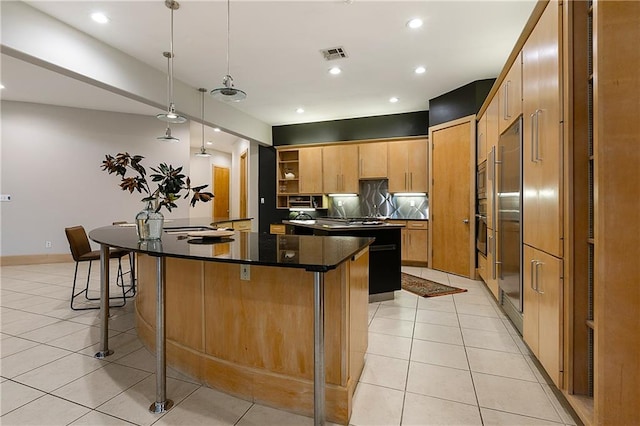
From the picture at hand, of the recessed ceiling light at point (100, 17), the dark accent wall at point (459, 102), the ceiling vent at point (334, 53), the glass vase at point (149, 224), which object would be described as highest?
the ceiling vent at point (334, 53)

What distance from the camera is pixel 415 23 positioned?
3070mm

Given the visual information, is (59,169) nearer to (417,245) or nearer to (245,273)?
(245,273)

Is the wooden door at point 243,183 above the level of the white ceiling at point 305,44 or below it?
below

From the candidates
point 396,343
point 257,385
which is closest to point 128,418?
point 257,385

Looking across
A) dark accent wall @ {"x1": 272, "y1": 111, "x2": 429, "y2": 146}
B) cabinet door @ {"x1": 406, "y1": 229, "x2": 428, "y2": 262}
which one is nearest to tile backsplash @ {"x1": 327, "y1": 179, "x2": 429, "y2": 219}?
cabinet door @ {"x1": 406, "y1": 229, "x2": 428, "y2": 262}

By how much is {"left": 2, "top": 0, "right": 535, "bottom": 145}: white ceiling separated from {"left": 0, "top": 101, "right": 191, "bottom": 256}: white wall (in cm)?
50

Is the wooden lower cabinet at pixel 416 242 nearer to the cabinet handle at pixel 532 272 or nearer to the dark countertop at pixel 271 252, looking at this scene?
the cabinet handle at pixel 532 272

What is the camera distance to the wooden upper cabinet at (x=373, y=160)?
5.93 m

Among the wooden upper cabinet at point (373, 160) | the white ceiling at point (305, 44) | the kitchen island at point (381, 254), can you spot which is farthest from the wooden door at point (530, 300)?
the wooden upper cabinet at point (373, 160)

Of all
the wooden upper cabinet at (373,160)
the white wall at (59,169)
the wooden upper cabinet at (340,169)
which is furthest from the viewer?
the wooden upper cabinet at (340,169)

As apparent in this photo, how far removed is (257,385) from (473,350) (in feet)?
5.53

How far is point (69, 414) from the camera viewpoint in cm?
159

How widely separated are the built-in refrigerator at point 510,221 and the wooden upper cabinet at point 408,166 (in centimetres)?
254

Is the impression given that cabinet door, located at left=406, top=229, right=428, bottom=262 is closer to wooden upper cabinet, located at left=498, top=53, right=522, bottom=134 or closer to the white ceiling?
the white ceiling
